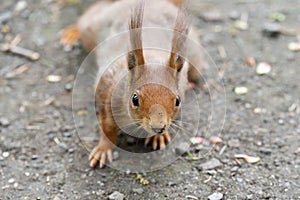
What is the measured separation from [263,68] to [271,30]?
392 millimetres

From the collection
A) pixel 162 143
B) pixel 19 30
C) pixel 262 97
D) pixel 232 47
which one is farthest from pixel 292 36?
pixel 19 30

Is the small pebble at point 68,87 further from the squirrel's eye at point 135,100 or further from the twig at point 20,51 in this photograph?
the squirrel's eye at point 135,100

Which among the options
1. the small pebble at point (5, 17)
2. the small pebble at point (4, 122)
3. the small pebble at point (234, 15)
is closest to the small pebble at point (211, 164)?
the small pebble at point (4, 122)

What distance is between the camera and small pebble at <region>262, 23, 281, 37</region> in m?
3.61

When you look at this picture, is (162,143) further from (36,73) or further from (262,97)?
(36,73)

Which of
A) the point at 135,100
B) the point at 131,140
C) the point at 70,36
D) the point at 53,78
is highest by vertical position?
the point at 70,36

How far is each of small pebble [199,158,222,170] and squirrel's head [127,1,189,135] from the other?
0.43 m

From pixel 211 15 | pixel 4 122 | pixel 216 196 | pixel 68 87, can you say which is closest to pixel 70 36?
pixel 68 87

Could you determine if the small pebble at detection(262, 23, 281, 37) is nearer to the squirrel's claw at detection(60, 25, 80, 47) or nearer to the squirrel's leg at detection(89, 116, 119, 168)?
the squirrel's claw at detection(60, 25, 80, 47)

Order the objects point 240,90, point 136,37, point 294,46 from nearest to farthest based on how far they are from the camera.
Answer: point 136,37 → point 240,90 → point 294,46

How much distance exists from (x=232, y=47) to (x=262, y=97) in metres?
0.53

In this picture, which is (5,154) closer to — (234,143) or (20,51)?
(20,51)

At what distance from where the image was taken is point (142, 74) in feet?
7.81

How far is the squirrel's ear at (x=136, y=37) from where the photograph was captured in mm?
2262
